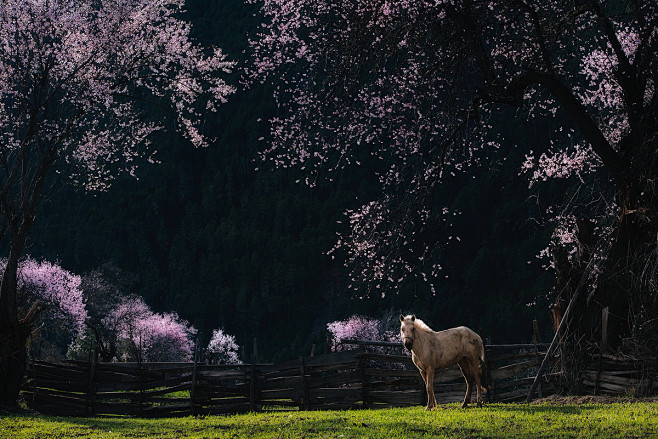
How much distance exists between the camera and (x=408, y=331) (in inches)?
470

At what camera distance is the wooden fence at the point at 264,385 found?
17.8 meters

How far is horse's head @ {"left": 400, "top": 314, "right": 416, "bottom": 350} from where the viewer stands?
11.8 metres

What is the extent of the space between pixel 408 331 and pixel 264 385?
346 inches

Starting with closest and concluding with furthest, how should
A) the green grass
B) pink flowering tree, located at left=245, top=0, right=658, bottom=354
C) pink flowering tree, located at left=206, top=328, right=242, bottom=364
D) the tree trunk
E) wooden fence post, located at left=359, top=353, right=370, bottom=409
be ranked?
the green grass, pink flowering tree, located at left=245, top=0, right=658, bottom=354, the tree trunk, wooden fence post, located at left=359, top=353, right=370, bottom=409, pink flowering tree, located at left=206, top=328, right=242, bottom=364

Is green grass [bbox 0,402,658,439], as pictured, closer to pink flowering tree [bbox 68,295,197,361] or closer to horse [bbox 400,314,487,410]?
horse [bbox 400,314,487,410]

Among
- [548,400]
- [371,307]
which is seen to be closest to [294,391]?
[548,400]

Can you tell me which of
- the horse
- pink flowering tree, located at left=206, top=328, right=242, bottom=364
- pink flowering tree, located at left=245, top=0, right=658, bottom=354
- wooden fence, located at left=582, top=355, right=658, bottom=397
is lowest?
pink flowering tree, located at left=206, top=328, right=242, bottom=364

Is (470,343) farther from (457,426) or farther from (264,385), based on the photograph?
(264,385)

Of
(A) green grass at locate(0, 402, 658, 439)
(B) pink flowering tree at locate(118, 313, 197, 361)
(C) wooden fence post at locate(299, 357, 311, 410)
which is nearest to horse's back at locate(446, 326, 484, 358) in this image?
(A) green grass at locate(0, 402, 658, 439)

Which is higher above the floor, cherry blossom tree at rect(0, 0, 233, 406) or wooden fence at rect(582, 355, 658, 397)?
cherry blossom tree at rect(0, 0, 233, 406)

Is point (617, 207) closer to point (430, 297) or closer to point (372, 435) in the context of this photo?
point (372, 435)

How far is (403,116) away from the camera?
1427 centimetres

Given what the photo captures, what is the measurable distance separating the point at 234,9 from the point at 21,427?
145 meters

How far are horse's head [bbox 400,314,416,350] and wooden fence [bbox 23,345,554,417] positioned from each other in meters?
5.55
